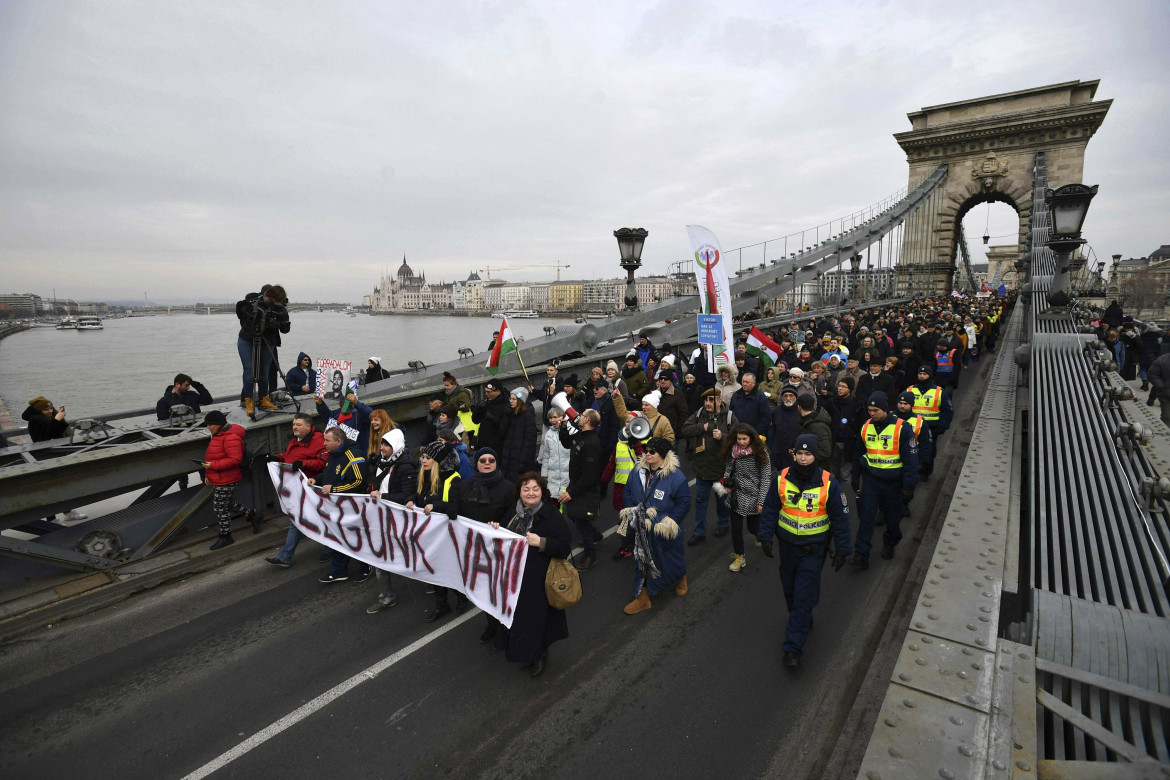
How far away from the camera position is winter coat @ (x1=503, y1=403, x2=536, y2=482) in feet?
21.9

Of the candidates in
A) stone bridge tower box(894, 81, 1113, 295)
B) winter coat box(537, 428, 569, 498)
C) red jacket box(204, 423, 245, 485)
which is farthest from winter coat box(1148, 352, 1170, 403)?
stone bridge tower box(894, 81, 1113, 295)

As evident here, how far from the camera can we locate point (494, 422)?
7305mm

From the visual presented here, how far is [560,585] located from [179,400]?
665 centimetres

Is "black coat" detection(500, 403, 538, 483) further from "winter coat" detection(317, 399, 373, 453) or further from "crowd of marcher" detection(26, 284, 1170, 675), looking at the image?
"winter coat" detection(317, 399, 373, 453)

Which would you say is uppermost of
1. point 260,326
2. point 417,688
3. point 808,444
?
point 260,326

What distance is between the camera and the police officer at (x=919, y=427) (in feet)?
20.5

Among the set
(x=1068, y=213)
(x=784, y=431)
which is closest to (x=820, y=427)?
(x=784, y=431)

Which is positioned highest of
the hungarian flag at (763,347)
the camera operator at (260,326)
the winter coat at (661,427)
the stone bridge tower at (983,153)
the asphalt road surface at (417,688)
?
the stone bridge tower at (983,153)

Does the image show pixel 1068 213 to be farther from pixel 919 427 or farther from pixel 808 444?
pixel 808 444

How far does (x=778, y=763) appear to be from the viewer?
11.2ft

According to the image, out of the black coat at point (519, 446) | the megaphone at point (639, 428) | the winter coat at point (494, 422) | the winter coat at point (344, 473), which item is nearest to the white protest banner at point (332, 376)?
the winter coat at point (494, 422)

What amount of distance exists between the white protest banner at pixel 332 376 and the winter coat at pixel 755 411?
509 centimetres

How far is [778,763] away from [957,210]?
44.3m

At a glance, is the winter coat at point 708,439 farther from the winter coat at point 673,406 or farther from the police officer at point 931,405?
the police officer at point 931,405
